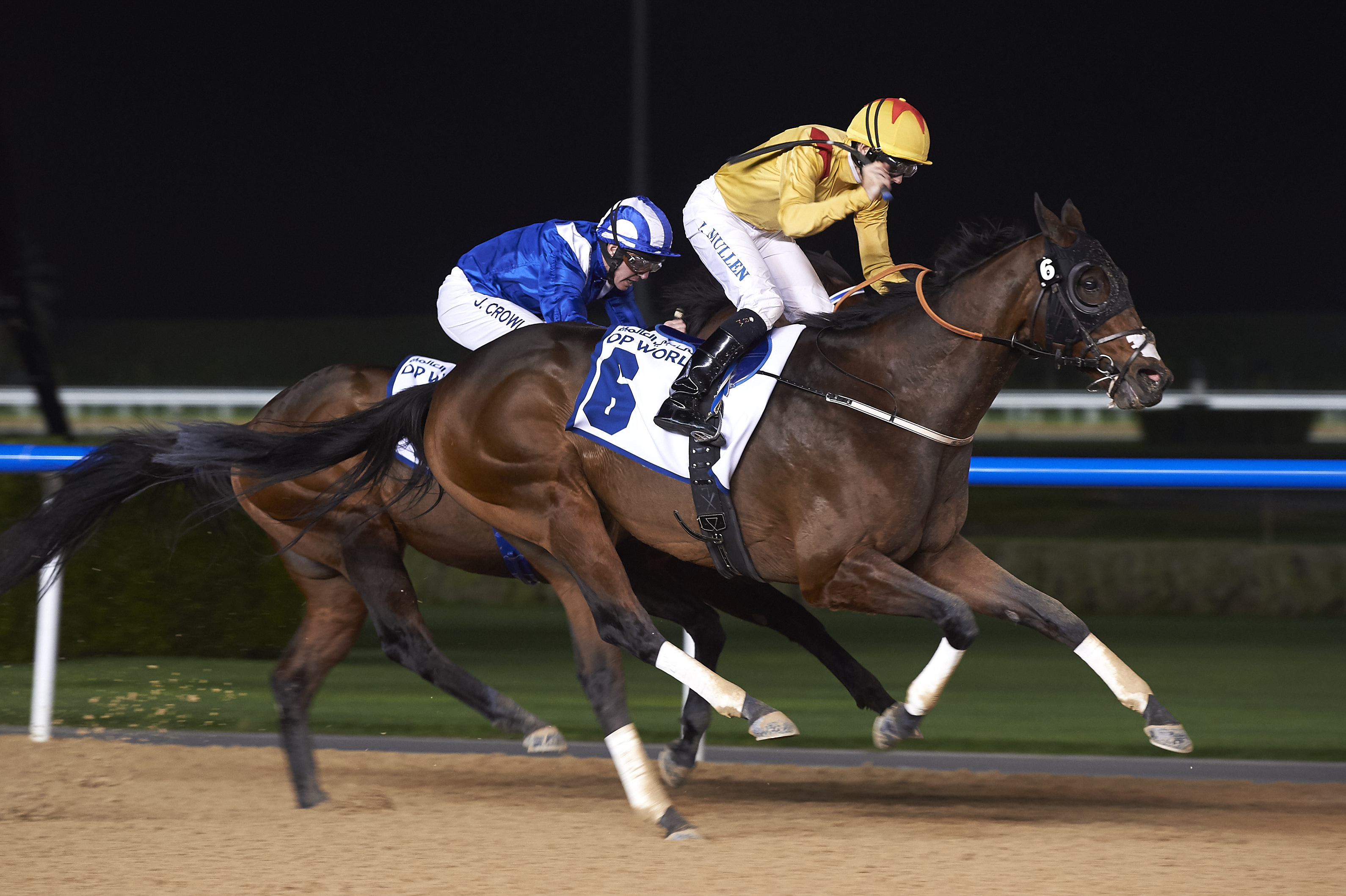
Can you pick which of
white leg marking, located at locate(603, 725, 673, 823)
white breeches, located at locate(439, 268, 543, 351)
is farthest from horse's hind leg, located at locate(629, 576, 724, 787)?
white breeches, located at locate(439, 268, 543, 351)

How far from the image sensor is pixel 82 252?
1395 centimetres

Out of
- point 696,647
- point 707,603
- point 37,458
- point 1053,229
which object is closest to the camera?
point 1053,229

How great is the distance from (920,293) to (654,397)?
2.29ft

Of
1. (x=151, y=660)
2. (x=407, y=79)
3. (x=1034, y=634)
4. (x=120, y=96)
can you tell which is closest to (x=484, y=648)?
(x=151, y=660)

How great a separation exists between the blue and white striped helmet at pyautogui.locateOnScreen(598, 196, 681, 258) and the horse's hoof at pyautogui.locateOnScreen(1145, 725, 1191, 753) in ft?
5.92

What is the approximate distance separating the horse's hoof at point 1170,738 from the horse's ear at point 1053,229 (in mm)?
1097

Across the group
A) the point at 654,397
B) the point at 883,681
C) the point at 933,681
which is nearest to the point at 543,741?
the point at 654,397

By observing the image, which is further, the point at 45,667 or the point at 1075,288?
the point at 45,667

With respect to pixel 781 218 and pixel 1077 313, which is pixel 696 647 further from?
pixel 1077 313

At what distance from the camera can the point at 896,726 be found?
Answer: 3.39 metres

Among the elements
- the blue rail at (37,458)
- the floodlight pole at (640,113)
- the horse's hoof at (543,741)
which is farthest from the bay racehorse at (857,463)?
the floodlight pole at (640,113)

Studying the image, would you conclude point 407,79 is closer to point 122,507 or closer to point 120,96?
point 120,96

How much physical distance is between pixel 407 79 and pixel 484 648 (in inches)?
257

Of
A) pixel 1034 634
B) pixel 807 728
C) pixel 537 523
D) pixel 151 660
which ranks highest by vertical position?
pixel 537 523
